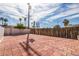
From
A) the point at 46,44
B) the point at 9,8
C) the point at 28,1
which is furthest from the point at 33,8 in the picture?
the point at 46,44

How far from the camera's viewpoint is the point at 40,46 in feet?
7.82

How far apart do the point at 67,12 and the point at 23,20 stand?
1.88 ft

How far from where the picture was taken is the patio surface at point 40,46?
2.35 metres

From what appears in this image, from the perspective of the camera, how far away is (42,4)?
7.80 ft

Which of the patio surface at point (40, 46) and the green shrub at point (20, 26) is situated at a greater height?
the green shrub at point (20, 26)

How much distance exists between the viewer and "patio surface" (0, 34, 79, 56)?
2.35 m

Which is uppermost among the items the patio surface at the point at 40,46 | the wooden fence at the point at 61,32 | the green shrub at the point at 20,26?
the green shrub at the point at 20,26

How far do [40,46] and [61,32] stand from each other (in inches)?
12.7

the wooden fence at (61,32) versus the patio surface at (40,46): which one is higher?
the wooden fence at (61,32)

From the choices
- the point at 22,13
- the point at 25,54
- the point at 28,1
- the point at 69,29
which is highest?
the point at 28,1

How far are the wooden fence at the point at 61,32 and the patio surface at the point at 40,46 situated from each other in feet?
0.15

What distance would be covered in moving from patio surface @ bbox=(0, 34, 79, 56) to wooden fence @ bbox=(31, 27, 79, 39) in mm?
46

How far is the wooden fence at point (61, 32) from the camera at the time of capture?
7.78ft

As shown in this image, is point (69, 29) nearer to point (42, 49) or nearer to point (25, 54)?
point (42, 49)
